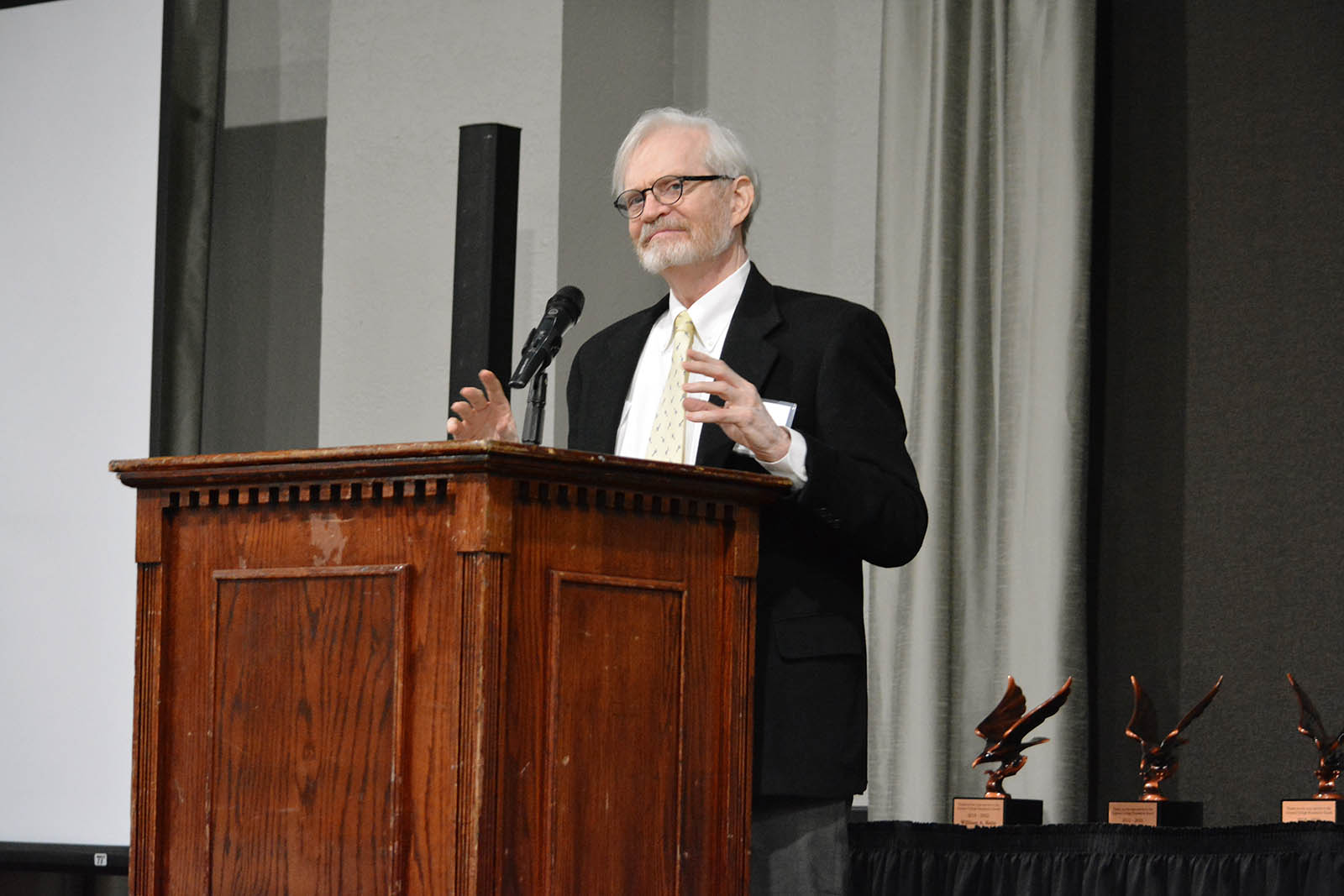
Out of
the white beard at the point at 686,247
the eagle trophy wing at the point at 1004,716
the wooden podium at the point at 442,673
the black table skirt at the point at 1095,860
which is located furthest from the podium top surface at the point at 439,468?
the eagle trophy wing at the point at 1004,716

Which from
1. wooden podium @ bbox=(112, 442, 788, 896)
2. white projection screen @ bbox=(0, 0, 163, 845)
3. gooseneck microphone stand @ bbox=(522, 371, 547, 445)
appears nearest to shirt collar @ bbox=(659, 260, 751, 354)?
gooseneck microphone stand @ bbox=(522, 371, 547, 445)

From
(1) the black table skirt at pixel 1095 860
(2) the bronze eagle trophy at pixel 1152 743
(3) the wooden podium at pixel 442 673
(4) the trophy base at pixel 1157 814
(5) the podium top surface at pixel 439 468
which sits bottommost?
(1) the black table skirt at pixel 1095 860

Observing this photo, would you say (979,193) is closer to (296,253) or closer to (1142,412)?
(1142,412)

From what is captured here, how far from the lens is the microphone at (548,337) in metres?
2.08

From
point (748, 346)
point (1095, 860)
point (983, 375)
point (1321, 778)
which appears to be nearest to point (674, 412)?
point (748, 346)

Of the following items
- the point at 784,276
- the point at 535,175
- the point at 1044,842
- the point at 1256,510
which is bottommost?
the point at 1044,842

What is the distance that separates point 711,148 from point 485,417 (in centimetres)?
59

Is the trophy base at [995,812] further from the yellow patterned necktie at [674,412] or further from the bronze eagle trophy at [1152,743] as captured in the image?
the yellow patterned necktie at [674,412]

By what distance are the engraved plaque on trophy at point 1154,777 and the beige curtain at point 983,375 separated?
466 millimetres

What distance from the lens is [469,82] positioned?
189 inches

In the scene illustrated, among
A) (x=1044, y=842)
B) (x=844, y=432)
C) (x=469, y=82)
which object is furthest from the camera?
(x=469, y=82)

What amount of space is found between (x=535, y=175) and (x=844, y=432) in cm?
257

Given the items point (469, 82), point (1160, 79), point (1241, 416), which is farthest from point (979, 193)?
point (469, 82)

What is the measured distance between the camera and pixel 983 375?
3.99 meters
